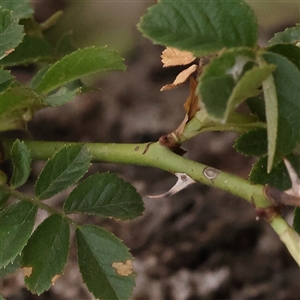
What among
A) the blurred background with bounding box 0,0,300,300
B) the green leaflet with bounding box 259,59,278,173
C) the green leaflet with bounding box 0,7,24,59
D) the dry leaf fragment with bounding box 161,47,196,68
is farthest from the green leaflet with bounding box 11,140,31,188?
the blurred background with bounding box 0,0,300,300

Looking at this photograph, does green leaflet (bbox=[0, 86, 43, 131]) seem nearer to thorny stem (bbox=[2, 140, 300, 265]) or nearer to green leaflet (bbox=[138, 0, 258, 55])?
thorny stem (bbox=[2, 140, 300, 265])

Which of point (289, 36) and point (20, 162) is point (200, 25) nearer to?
point (289, 36)

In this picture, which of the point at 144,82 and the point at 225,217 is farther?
the point at 144,82

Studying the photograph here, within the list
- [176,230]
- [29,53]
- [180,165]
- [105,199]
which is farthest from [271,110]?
[176,230]

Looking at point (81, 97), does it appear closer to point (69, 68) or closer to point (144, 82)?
point (144, 82)

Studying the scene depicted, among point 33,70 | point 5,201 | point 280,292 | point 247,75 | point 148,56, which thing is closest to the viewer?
point 247,75

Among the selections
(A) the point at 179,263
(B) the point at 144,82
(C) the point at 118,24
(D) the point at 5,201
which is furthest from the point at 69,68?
(C) the point at 118,24

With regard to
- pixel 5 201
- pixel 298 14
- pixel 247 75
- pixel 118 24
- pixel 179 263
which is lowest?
pixel 179 263
